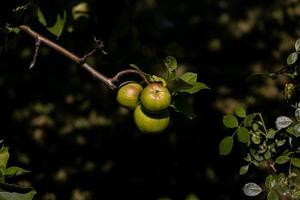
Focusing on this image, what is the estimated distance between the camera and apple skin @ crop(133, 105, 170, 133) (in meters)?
2.22

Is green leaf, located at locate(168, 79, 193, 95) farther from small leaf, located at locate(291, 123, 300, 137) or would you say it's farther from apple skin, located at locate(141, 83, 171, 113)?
small leaf, located at locate(291, 123, 300, 137)

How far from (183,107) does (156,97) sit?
0.50 feet

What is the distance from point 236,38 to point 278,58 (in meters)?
0.48

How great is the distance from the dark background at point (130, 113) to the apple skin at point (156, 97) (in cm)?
138

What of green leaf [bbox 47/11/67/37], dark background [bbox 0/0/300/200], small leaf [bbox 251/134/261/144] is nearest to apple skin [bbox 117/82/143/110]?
small leaf [bbox 251/134/261/144]

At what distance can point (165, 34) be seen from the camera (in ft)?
19.0

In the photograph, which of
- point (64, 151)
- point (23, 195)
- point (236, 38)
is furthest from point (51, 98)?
point (23, 195)

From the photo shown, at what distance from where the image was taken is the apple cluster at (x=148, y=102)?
2078 millimetres

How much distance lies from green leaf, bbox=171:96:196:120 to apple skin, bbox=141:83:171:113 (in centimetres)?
6

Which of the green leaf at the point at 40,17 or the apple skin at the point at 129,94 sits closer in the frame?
the apple skin at the point at 129,94

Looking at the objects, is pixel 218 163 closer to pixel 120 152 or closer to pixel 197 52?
pixel 120 152

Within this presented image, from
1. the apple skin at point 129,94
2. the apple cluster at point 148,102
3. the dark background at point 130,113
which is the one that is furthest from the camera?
the dark background at point 130,113

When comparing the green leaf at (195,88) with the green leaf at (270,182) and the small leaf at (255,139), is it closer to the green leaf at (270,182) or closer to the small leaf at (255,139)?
the small leaf at (255,139)

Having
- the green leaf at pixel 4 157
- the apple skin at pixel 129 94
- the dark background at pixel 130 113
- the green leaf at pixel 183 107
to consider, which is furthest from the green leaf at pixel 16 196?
the dark background at pixel 130 113
